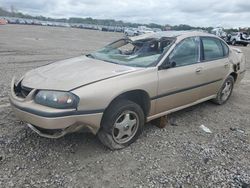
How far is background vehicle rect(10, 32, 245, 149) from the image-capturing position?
2859 mm

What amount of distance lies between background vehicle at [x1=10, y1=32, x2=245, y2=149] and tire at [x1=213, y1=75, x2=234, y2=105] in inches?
14.7

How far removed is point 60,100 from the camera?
2818mm

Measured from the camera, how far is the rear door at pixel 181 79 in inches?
144

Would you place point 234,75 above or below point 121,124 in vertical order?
above

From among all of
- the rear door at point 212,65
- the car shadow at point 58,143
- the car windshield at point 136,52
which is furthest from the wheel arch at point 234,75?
the car shadow at point 58,143

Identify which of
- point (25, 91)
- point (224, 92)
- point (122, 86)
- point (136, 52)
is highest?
point (136, 52)

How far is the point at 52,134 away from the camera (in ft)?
9.92

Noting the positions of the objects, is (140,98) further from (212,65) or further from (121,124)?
(212,65)

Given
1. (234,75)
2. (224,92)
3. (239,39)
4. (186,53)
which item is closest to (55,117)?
(186,53)

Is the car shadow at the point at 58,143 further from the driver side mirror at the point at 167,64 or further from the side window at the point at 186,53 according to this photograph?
the side window at the point at 186,53

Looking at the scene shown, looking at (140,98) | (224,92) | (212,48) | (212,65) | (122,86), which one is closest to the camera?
(122,86)

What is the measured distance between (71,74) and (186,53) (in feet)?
6.44

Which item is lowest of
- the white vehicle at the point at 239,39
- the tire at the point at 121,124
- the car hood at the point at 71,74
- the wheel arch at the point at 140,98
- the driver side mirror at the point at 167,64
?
the tire at the point at 121,124

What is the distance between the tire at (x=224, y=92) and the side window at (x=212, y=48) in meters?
0.62
